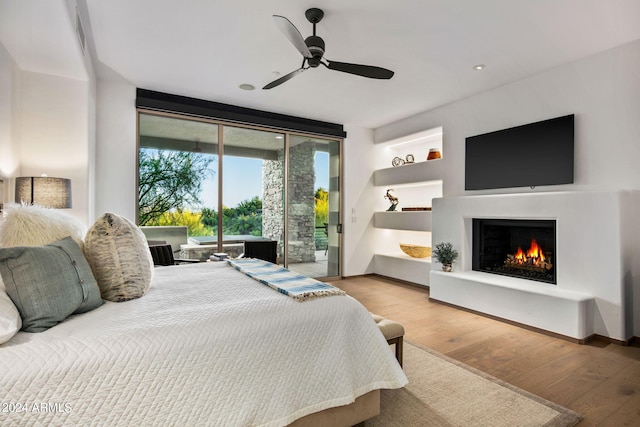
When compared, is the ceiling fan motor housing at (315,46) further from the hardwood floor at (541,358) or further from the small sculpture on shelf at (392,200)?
the small sculpture on shelf at (392,200)

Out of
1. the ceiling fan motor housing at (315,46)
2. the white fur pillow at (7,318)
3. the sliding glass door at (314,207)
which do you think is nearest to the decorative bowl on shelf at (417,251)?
the sliding glass door at (314,207)

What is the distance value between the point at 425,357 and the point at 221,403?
6.08 feet

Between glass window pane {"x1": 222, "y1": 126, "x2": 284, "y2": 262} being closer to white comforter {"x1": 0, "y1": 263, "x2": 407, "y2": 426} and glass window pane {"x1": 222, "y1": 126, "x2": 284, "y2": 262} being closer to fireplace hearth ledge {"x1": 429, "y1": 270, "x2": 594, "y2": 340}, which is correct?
fireplace hearth ledge {"x1": 429, "y1": 270, "x2": 594, "y2": 340}

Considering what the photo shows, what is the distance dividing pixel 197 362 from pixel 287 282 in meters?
0.75

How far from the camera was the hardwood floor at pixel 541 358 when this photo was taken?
1.98m

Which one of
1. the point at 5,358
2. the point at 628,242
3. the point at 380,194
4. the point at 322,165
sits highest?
the point at 322,165

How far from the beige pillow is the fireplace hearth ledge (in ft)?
11.2

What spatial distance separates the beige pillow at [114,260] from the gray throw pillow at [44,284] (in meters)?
0.16

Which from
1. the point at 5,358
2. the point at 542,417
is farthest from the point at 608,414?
the point at 5,358

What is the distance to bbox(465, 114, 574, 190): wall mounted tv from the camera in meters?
3.34

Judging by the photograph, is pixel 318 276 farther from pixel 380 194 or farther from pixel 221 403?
pixel 221 403

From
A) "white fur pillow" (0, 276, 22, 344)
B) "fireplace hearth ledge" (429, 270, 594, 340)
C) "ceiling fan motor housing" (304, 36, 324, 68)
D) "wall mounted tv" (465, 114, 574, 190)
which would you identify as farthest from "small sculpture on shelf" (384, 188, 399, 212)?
"white fur pillow" (0, 276, 22, 344)

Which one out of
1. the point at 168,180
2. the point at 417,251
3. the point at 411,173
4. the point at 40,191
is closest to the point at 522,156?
the point at 411,173

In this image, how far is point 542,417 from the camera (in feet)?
5.95
